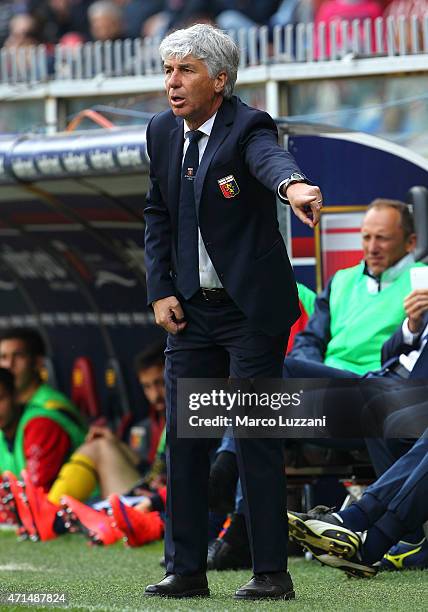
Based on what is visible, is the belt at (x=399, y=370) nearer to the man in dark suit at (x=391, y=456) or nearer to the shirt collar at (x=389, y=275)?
the man in dark suit at (x=391, y=456)

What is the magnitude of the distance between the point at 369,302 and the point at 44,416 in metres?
3.18

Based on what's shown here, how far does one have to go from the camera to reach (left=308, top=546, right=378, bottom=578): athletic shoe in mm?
5504

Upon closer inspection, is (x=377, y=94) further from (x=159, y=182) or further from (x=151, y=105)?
(x=159, y=182)

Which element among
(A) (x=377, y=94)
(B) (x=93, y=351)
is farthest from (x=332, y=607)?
(B) (x=93, y=351)

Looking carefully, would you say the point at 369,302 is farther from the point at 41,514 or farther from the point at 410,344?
the point at 41,514

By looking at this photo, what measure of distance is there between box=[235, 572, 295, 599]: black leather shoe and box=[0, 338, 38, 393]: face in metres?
4.99

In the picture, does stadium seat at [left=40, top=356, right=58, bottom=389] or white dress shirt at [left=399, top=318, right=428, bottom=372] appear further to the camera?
stadium seat at [left=40, top=356, right=58, bottom=389]

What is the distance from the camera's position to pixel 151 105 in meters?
8.93

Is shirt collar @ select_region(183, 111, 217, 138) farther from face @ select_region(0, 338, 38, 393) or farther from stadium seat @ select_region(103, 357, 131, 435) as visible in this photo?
stadium seat @ select_region(103, 357, 131, 435)

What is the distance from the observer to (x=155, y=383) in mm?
8969

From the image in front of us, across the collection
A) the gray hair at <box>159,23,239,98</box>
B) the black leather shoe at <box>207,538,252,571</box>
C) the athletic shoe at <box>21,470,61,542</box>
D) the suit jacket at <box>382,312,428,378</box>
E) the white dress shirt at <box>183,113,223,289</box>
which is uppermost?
the gray hair at <box>159,23,239,98</box>

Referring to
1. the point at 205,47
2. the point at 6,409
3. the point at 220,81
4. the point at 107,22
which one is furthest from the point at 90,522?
the point at 107,22

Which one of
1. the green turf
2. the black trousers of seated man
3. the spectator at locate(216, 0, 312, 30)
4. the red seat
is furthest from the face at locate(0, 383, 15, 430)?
the black trousers of seated man

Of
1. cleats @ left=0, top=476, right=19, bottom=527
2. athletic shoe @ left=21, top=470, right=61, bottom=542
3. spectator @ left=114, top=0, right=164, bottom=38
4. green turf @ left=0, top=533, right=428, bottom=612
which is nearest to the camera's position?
green turf @ left=0, top=533, right=428, bottom=612
